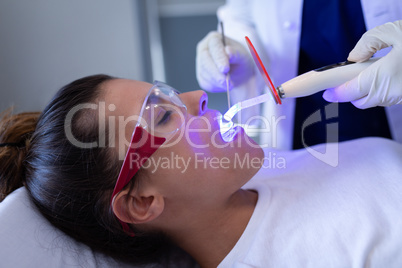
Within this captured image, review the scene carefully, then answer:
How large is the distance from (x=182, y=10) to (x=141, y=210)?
6.46 feet

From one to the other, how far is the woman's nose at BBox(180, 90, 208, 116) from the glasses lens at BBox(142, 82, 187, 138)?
5 centimetres

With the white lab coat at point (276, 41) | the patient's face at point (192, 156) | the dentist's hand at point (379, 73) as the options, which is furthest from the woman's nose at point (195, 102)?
the white lab coat at point (276, 41)

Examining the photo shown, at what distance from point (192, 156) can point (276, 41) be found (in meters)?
0.74

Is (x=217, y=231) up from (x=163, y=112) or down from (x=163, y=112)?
down

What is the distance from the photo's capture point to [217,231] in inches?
41.9

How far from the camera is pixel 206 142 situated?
0.97m

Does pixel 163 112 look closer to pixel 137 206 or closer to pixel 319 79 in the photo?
pixel 137 206

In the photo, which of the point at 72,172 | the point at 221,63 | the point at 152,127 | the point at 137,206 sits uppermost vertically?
the point at 221,63

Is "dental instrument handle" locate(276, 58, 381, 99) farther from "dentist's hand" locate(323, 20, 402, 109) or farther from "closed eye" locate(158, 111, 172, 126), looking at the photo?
"closed eye" locate(158, 111, 172, 126)

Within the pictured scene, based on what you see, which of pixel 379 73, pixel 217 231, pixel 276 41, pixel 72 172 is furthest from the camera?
pixel 276 41

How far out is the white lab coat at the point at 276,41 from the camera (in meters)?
1.35

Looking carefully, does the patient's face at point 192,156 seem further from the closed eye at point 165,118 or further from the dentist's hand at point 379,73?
the dentist's hand at point 379,73

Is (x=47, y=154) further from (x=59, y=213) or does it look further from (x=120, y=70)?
(x=120, y=70)

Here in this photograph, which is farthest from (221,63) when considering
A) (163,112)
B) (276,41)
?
(163,112)
